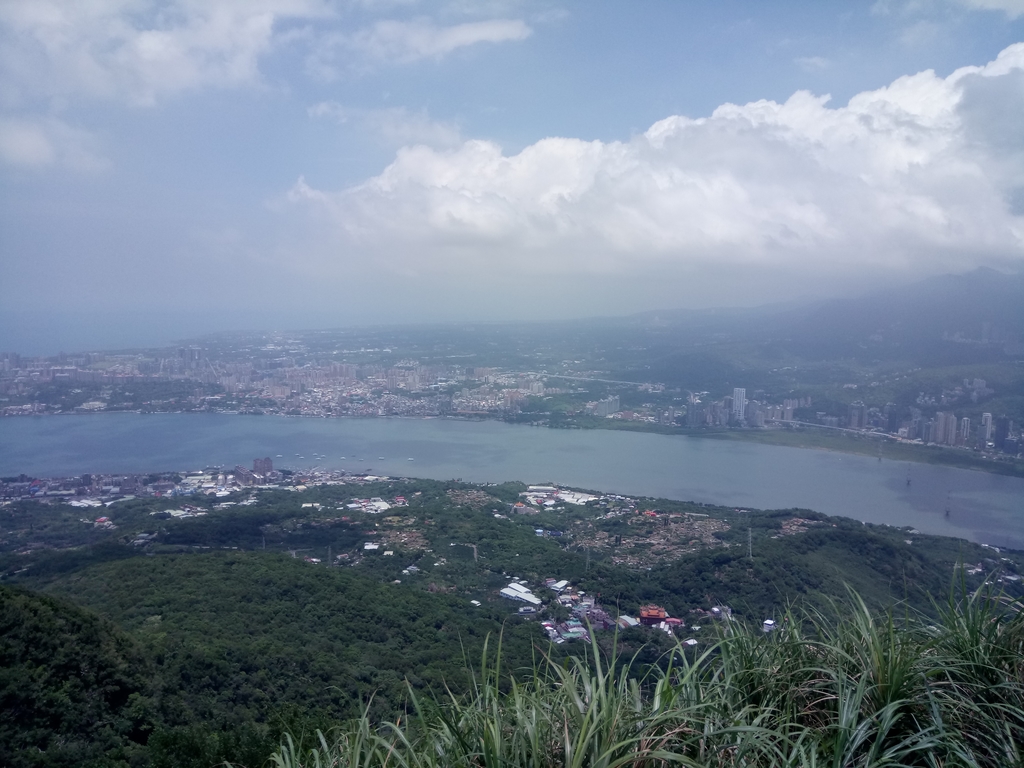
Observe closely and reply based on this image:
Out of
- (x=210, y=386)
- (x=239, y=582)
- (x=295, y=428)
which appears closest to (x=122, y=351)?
(x=210, y=386)

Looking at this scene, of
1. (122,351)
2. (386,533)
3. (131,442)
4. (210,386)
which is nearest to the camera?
(386,533)

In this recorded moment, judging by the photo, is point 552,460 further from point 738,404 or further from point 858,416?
point 858,416

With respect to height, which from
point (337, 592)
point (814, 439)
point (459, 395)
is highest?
point (459, 395)

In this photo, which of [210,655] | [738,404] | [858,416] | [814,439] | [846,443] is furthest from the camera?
[738,404]

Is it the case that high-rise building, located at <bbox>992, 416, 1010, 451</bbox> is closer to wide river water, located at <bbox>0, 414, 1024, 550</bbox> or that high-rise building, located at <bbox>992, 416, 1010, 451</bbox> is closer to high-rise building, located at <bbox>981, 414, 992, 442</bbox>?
high-rise building, located at <bbox>981, 414, 992, 442</bbox>

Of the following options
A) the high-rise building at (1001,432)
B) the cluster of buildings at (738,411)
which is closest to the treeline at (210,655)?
the high-rise building at (1001,432)

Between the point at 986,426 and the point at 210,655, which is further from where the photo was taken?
the point at 986,426

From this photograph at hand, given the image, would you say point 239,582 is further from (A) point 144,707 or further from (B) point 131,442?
(B) point 131,442

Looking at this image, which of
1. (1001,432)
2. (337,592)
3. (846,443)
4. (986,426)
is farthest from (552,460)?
(337,592)
